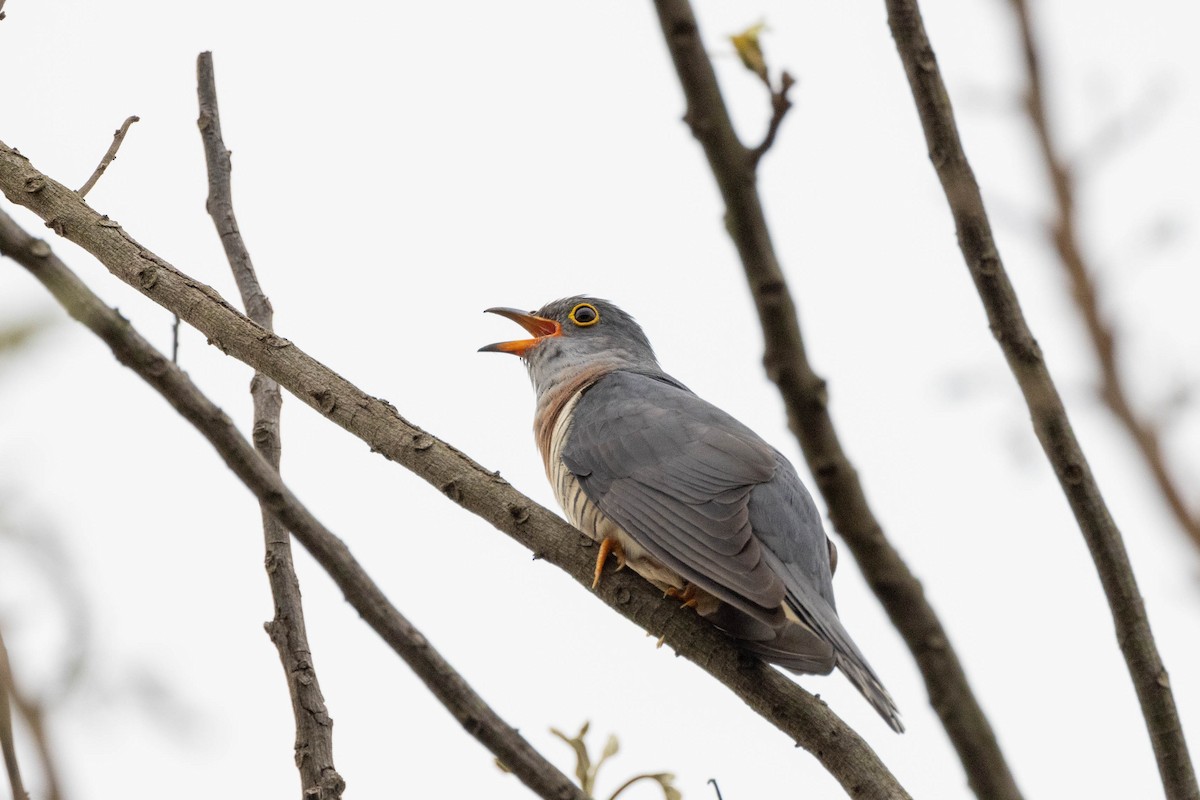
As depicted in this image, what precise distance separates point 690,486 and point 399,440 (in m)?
1.05

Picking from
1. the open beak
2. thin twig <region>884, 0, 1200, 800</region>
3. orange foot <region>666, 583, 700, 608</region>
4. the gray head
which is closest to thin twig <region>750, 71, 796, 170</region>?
thin twig <region>884, 0, 1200, 800</region>

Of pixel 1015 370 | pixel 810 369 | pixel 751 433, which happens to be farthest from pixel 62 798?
pixel 751 433

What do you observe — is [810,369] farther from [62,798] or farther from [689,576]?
[689,576]

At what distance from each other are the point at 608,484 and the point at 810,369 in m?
2.83

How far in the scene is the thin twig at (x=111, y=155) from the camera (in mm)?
4055

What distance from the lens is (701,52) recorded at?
1.63 metres

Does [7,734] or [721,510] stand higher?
[721,510]

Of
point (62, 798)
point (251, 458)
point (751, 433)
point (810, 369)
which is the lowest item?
point (62, 798)

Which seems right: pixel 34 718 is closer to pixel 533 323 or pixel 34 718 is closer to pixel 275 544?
pixel 275 544

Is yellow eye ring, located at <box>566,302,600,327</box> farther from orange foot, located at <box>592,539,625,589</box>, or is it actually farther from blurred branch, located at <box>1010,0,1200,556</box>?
blurred branch, located at <box>1010,0,1200,556</box>

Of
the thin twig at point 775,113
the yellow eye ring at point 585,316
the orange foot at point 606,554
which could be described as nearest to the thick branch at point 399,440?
the orange foot at point 606,554

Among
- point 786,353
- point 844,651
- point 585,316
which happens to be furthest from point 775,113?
point 585,316

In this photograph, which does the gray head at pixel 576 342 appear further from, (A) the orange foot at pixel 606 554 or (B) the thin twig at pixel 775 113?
(B) the thin twig at pixel 775 113

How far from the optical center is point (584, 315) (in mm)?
6355
